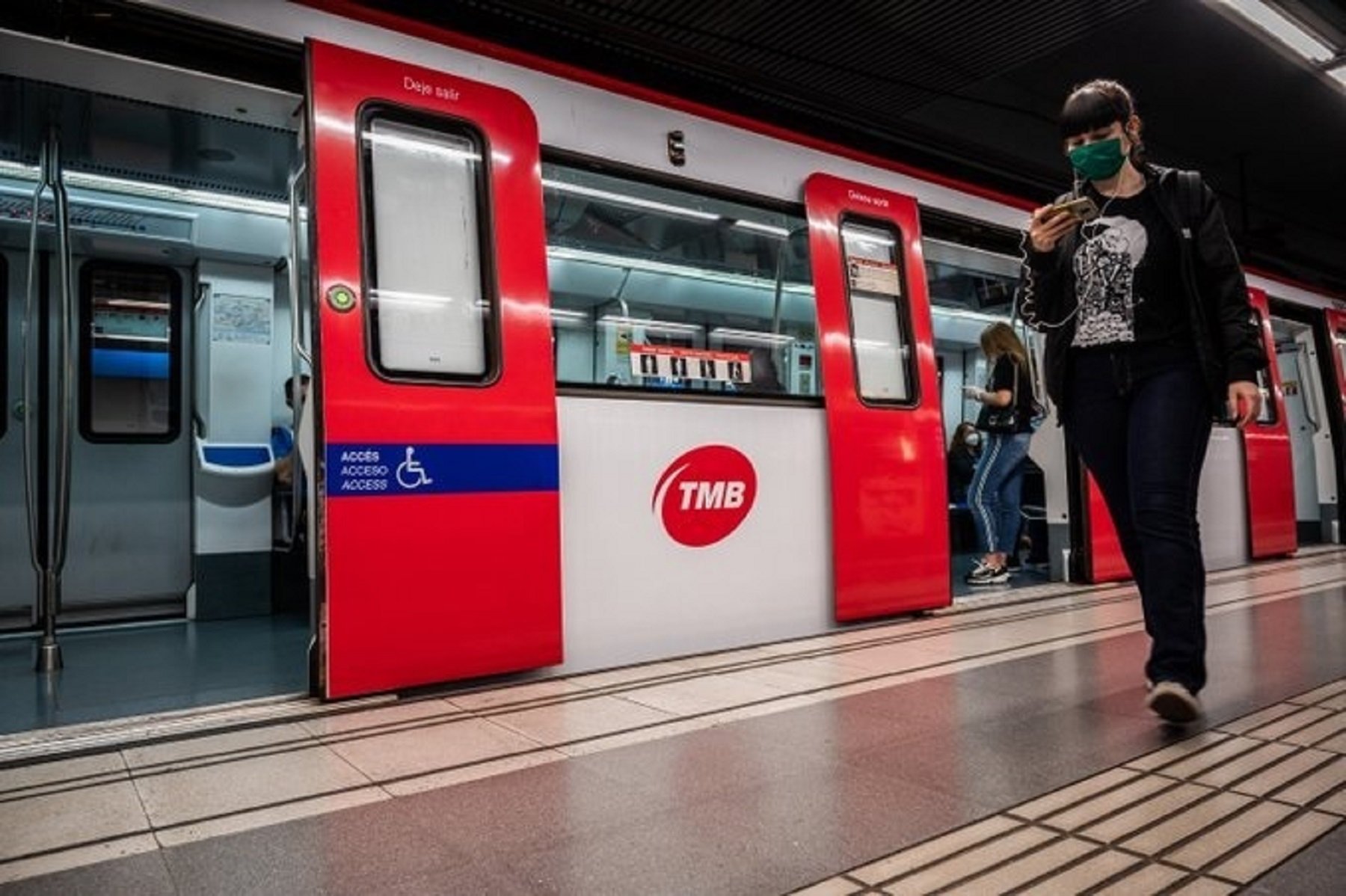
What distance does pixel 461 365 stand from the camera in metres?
2.81

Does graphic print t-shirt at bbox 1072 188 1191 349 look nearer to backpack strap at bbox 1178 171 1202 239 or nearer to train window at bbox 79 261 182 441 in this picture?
backpack strap at bbox 1178 171 1202 239

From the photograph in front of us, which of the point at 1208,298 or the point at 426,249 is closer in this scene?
the point at 1208,298

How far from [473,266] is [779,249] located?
1.97 metres

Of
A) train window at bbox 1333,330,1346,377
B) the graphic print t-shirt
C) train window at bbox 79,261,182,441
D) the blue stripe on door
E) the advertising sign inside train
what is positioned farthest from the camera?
train window at bbox 1333,330,1346,377

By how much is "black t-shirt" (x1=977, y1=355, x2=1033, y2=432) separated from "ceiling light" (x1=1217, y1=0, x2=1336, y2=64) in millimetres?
2083

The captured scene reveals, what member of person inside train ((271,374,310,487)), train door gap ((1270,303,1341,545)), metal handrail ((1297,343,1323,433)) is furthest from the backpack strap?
metal handrail ((1297,343,1323,433))

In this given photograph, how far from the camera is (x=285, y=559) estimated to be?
15.9 feet

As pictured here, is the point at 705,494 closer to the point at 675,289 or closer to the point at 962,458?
the point at 675,289

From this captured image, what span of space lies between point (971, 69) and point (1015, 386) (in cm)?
196

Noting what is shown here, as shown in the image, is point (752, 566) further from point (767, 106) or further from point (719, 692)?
point (767, 106)

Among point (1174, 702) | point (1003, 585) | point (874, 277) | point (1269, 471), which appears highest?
point (874, 277)

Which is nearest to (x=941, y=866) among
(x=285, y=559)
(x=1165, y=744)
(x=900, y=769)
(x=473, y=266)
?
(x=900, y=769)

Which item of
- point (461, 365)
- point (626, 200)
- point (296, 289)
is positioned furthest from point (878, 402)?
point (296, 289)

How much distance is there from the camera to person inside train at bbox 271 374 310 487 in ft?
15.7
